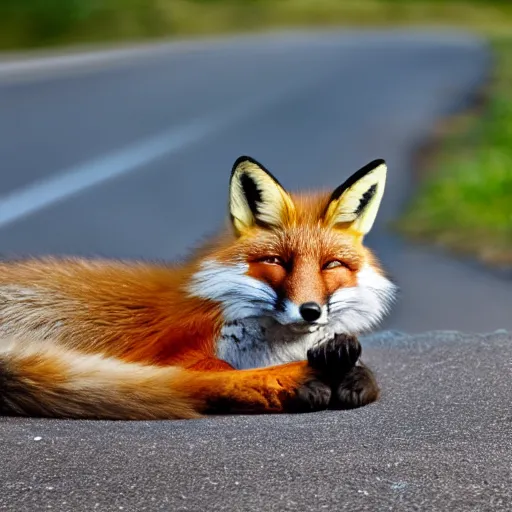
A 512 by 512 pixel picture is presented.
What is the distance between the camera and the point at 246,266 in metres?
4.38

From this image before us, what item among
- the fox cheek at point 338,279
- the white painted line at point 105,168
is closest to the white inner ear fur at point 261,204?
the fox cheek at point 338,279

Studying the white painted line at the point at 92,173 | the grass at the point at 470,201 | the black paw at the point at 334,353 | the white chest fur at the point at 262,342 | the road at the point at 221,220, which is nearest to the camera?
the road at the point at 221,220

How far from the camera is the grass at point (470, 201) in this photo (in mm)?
10406

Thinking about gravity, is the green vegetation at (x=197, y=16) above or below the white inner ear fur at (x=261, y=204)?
below

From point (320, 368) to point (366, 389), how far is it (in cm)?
25

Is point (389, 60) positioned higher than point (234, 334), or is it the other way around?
point (234, 334)

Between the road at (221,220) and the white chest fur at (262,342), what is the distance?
0.87ft

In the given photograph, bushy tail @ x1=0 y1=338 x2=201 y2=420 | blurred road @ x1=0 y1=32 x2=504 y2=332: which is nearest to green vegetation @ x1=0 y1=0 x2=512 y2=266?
blurred road @ x1=0 y1=32 x2=504 y2=332

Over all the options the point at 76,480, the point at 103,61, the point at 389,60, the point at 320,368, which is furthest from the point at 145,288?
the point at 389,60

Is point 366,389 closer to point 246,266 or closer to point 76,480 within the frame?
point 246,266

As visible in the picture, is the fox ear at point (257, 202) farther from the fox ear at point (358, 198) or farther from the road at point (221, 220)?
the road at point (221, 220)

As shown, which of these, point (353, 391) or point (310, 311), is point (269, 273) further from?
point (353, 391)

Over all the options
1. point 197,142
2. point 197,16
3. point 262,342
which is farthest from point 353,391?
point 197,16

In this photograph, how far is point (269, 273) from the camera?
171 inches
